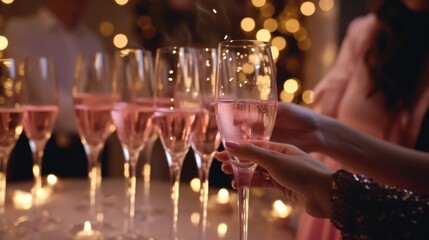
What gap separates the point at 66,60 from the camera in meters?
3.30

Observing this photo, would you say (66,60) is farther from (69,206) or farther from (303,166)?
(303,166)

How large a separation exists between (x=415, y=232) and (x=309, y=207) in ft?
0.58

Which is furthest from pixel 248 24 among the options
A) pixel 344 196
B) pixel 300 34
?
pixel 344 196

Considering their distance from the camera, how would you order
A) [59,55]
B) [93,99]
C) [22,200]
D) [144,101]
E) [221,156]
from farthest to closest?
[59,55] < [22,200] < [93,99] < [144,101] < [221,156]

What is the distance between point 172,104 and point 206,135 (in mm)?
99

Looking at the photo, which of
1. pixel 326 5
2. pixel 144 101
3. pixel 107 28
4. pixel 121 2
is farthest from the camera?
pixel 107 28

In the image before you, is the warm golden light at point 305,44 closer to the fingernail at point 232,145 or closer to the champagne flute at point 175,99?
the champagne flute at point 175,99

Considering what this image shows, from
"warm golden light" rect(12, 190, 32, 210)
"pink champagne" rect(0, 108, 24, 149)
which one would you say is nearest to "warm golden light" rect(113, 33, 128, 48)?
"warm golden light" rect(12, 190, 32, 210)

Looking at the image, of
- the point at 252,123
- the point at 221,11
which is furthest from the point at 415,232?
the point at 221,11

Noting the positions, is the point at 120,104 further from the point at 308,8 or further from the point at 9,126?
the point at 308,8

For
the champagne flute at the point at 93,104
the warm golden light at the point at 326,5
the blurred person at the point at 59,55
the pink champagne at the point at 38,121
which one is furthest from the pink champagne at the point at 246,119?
the warm golden light at the point at 326,5

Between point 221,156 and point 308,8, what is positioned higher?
point 308,8

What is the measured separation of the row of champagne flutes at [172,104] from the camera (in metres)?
0.71

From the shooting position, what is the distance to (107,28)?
4.44 meters
